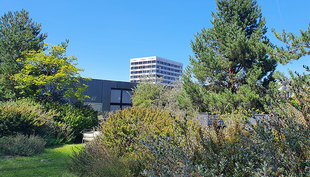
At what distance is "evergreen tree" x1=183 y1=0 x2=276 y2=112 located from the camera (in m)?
12.5

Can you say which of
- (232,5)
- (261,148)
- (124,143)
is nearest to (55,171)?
(124,143)

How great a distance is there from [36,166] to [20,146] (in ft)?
5.97

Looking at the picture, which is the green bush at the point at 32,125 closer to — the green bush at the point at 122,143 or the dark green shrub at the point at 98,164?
the dark green shrub at the point at 98,164

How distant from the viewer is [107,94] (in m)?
22.0

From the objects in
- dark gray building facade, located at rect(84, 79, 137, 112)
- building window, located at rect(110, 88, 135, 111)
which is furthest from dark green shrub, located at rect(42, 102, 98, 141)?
building window, located at rect(110, 88, 135, 111)

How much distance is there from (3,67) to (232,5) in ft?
48.7

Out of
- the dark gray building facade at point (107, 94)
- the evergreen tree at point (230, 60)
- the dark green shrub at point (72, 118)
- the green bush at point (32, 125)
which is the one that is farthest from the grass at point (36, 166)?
the dark gray building facade at point (107, 94)

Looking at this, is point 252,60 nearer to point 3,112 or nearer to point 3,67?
point 3,112

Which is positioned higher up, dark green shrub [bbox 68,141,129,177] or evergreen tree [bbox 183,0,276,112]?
evergreen tree [bbox 183,0,276,112]

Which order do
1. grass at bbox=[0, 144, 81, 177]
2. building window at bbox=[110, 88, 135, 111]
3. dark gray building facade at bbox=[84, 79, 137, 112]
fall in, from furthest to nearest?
building window at bbox=[110, 88, 135, 111], dark gray building facade at bbox=[84, 79, 137, 112], grass at bbox=[0, 144, 81, 177]

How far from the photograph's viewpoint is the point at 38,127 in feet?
31.2

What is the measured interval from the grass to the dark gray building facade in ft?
45.3

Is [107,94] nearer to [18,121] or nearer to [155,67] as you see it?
[18,121]

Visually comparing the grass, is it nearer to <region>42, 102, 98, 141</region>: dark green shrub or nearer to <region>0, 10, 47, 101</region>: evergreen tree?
<region>42, 102, 98, 141</region>: dark green shrub
